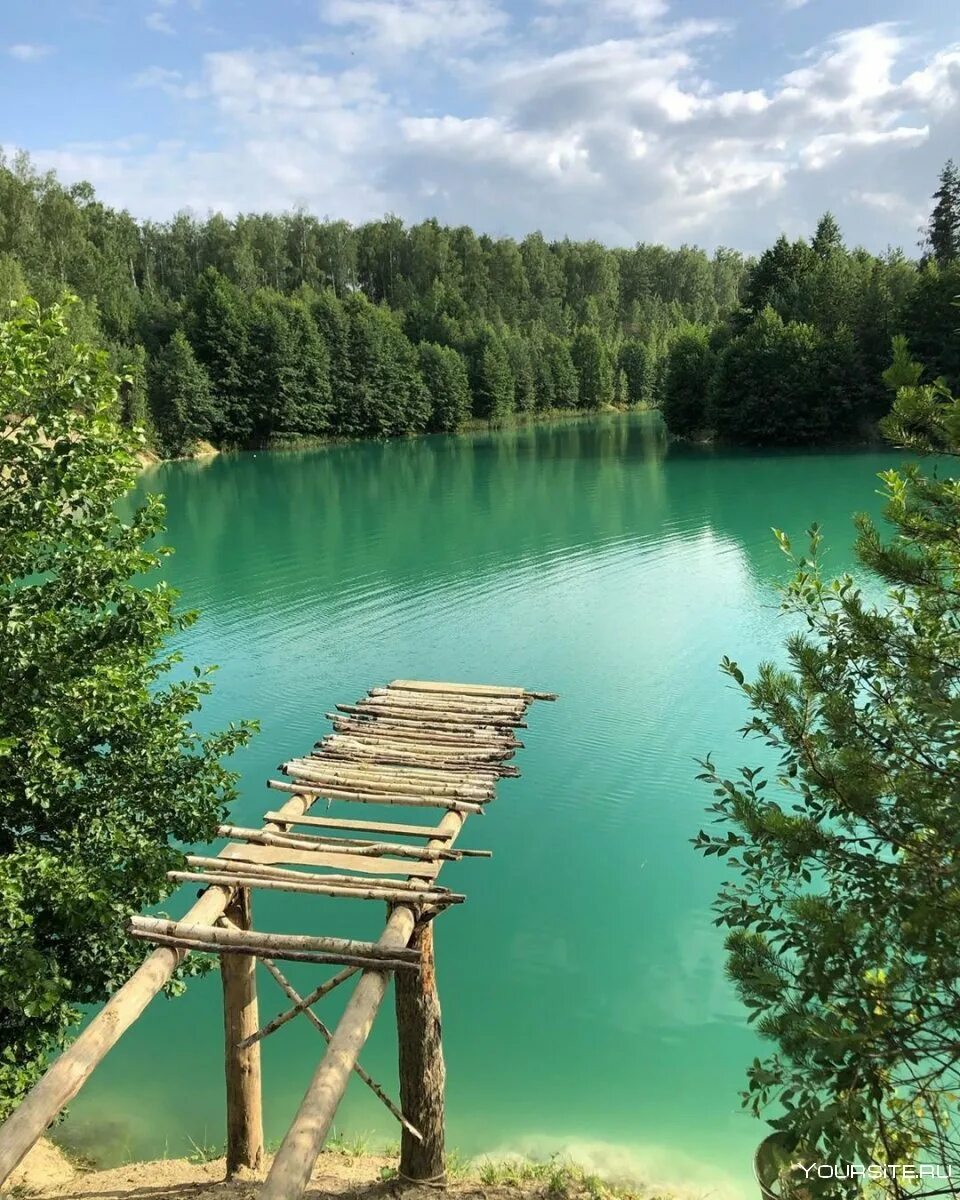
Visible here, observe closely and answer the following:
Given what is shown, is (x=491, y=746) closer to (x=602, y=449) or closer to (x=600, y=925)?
(x=600, y=925)

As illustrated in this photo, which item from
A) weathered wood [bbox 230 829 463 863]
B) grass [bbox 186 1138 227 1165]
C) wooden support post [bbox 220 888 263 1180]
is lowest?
grass [bbox 186 1138 227 1165]

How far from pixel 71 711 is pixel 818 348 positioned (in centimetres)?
4635

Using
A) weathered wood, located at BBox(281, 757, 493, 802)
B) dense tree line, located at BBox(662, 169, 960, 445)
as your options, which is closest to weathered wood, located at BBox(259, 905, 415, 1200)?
weathered wood, located at BBox(281, 757, 493, 802)

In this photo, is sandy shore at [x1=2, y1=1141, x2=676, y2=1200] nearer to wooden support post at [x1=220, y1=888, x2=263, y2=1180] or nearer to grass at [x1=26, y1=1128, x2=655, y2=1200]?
grass at [x1=26, y1=1128, x2=655, y2=1200]

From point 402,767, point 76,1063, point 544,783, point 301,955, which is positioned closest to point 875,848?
point 301,955

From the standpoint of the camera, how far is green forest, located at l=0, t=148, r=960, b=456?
47500 mm

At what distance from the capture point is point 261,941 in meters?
5.64

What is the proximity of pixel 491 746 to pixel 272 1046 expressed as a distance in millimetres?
3401

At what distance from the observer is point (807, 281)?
50.6 meters

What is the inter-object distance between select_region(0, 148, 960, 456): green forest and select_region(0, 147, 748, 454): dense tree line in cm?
16

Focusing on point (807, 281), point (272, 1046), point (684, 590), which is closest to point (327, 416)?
point (807, 281)

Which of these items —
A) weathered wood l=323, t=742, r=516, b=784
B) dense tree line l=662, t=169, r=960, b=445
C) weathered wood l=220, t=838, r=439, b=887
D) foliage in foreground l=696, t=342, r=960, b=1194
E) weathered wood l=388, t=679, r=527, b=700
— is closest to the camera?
foliage in foreground l=696, t=342, r=960, b=1194

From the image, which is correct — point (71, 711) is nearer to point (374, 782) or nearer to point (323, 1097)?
point (374, 782)

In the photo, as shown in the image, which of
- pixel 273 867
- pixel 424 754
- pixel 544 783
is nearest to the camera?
pixel 273 867
